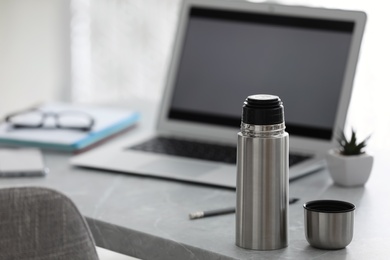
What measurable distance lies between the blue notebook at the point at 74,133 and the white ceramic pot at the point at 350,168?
56 cm

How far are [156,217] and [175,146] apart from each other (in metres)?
0.44

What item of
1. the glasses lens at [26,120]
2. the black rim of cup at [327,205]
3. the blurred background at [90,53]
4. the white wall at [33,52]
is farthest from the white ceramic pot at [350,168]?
the white wall at [33,52]

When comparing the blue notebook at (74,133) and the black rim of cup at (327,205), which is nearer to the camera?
the black rim of cup at (327,205)

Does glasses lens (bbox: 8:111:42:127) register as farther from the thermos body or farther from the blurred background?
the blurred background

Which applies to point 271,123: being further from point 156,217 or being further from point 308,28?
point 308,28

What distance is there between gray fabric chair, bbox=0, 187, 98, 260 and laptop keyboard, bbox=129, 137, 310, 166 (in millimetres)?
600

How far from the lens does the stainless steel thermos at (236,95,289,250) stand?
1.15 meters

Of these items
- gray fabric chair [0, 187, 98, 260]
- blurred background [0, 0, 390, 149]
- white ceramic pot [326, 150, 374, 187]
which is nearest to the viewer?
gray fabric chair [0, 187, 98, 260]

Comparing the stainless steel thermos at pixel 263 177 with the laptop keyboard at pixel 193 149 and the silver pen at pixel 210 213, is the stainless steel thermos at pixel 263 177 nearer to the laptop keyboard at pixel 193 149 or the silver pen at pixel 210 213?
the silver pen at pixel 210 213

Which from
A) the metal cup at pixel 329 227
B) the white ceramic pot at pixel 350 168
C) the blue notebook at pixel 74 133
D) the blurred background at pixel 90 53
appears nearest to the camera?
the metal cup at pixel 329 227

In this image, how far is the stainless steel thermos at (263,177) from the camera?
115cm

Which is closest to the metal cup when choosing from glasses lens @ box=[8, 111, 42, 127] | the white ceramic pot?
the white ceramic pot

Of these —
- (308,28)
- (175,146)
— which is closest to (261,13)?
(308,28)

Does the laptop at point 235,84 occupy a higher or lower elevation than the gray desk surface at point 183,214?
higher
